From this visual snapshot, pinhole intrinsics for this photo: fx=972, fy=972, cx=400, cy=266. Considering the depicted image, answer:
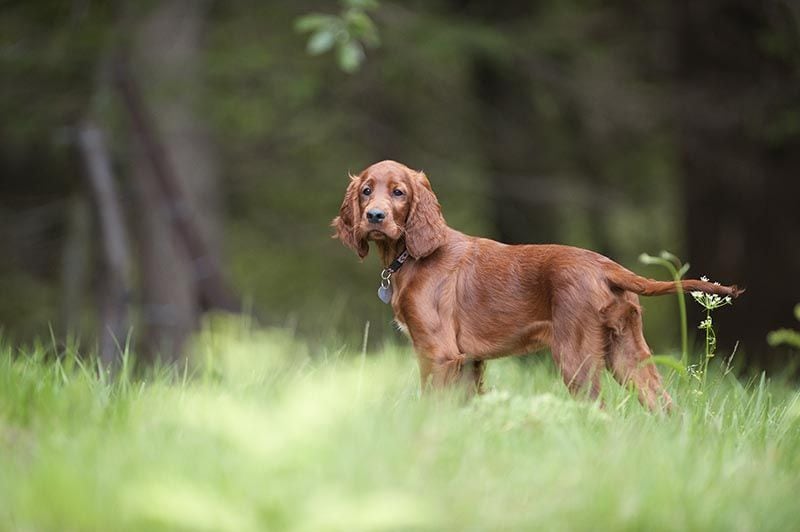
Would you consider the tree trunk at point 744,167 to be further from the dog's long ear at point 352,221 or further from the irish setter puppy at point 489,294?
the dog's long ear at point 352,221

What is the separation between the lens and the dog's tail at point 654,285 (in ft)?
13.0

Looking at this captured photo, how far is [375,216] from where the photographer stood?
14.4 feet

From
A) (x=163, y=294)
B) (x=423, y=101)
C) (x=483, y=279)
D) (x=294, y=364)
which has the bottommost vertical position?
(x=163, y=294)

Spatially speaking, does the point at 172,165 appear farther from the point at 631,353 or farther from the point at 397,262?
the point at 631,353

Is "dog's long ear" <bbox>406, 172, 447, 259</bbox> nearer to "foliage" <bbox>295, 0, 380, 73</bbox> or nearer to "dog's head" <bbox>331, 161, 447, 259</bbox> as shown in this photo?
"dog's head" <bbox>331, 161, 447, 259</bbox>

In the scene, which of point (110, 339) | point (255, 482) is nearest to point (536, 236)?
point (110, 339)

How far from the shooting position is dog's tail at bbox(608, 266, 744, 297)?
396 centimetres

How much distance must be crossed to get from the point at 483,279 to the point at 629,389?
809mm

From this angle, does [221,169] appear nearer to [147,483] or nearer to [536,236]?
[536,236]

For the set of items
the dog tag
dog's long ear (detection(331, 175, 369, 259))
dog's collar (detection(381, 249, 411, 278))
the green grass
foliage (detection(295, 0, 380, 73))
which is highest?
foliage (detection(295, 0, 380, 73))

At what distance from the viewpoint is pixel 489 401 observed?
3541 millimetres

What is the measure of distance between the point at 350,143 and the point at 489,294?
31.6 ft

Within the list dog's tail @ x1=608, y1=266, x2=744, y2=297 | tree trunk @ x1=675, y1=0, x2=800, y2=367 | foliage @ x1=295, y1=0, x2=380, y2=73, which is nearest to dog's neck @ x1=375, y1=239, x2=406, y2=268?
dog's tail @ x1=608, y1=266, x2=744, y2=297

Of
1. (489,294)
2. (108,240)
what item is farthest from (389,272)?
(108,240)
